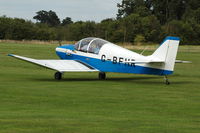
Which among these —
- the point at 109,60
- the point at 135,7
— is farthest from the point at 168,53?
the point at 135,7

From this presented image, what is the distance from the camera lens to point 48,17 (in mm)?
142625

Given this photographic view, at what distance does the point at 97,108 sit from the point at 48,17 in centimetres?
13240

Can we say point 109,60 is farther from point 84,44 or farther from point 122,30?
point 122,30

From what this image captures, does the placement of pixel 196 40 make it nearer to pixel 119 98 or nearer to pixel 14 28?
pixel 14 28

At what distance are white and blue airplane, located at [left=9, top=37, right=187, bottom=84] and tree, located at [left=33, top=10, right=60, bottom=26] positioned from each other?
118306 mm

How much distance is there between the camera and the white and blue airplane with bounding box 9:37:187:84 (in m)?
17.8

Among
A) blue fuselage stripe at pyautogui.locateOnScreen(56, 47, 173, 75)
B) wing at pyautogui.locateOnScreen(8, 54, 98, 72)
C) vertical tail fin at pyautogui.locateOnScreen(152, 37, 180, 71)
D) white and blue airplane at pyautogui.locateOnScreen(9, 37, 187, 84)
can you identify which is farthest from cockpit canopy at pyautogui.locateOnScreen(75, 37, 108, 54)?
vertical tail fin at pyautogui.locateOnScreen(152, 37, 180, 71)

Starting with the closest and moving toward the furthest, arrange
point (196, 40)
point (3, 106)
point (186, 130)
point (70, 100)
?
point (186, 130)
point (3, 106)
point (70, 100)
point (196, 40)

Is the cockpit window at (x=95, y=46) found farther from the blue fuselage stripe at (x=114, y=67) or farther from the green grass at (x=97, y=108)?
the green grass at (x=97, y=108)

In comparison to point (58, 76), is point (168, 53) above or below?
above

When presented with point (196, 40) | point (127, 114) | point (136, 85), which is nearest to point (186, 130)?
point (127, 114)

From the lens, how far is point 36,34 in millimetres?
83688

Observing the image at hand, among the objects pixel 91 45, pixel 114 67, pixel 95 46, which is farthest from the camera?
pixel 91 45

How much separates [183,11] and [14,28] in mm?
35992
